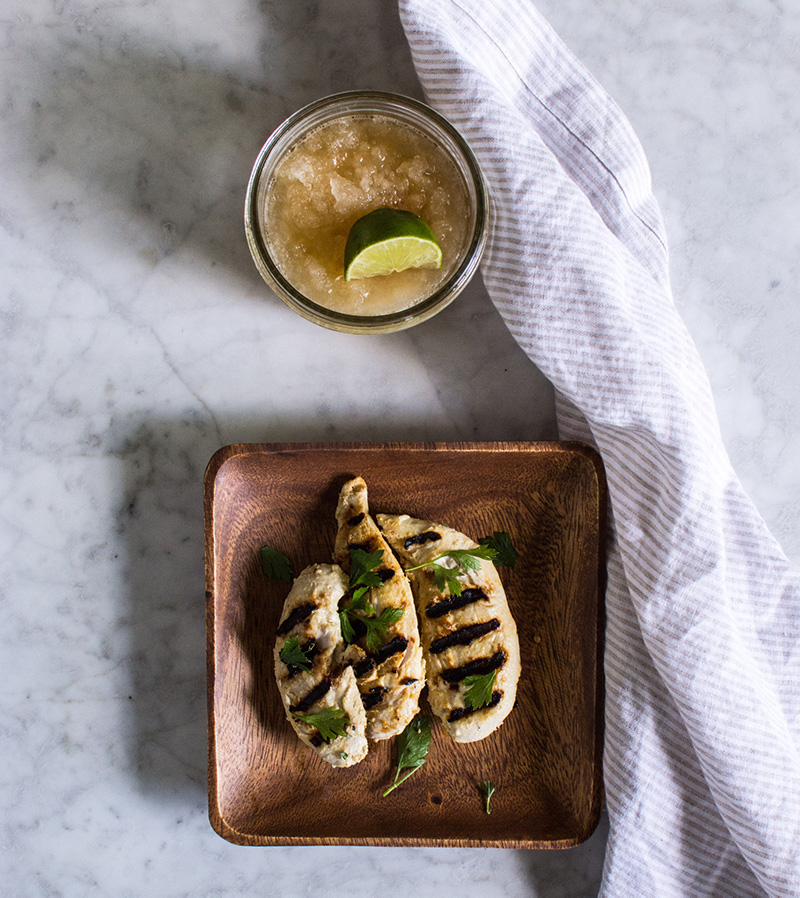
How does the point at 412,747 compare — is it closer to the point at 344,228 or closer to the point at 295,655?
the point at 295,655

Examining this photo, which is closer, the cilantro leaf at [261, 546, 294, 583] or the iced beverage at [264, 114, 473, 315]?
the iced beverage at [264, 114, 473, 315]

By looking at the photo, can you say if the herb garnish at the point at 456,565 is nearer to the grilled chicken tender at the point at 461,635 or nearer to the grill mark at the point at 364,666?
the grilled chicken tender at the point at 461,635

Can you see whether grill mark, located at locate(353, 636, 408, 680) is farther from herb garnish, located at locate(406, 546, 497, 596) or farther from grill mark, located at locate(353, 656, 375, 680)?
herb garnish, located at locate(406, 546, 497, 596)

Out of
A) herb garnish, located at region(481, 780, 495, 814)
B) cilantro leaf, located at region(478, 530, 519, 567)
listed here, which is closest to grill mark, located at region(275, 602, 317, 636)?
cilantro leaf, located at region(478, 530, 519, 567)

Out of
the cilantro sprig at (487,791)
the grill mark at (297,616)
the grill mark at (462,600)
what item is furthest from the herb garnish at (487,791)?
the grill mark at (297,616)

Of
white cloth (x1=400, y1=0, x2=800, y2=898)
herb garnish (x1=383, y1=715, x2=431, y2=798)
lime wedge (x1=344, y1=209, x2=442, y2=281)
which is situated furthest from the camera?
herb garnish (x1=383, y1=715, x2=431, y2=798)

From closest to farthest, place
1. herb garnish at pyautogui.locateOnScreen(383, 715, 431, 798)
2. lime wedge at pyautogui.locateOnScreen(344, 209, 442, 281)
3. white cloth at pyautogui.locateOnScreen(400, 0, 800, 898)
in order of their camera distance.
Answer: lime wedge at pyautogui.locateOnScreen(344, 209, 442, 281) → white cloth at pyautogui.locateOnScreen(400, 0, 800, 898) → herb garnish at pyautogui.locateOnScreen(383, 715, 431, 798)

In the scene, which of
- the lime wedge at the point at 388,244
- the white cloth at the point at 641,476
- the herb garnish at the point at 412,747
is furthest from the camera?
the herb garnish at the point at 412,747
